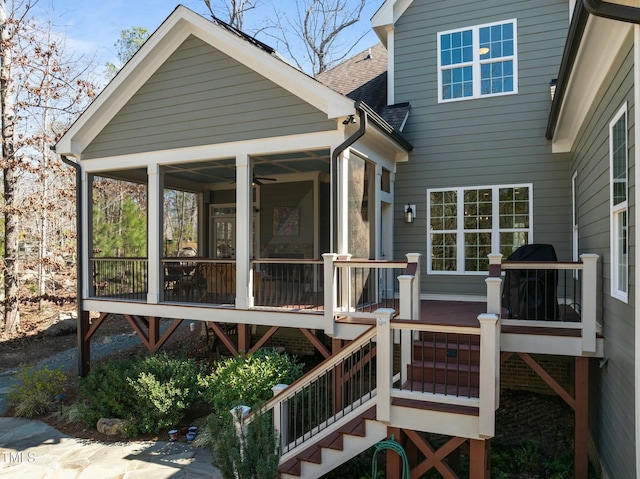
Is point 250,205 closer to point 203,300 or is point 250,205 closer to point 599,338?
point 203,300

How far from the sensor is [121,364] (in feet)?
23.9

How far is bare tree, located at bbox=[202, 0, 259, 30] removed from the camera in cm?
1903

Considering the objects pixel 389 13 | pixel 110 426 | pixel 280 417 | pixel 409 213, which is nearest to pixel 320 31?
pixel 389 13

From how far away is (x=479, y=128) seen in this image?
817 centimetres

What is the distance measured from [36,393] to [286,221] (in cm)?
615

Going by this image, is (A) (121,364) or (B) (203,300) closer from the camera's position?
(A) (121,364)

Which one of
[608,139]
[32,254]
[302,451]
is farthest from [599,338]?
[32,254]

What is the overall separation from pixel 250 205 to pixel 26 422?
17.0 feet

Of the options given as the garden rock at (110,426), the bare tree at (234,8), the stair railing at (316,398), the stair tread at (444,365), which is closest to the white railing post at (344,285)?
the stair railing at (316,398)

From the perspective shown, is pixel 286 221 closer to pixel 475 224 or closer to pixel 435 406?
pixel 475 224

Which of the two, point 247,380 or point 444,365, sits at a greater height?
point 444,365

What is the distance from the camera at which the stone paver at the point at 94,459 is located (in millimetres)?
5375

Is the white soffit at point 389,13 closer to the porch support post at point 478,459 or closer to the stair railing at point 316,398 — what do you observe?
the stair railing at point 316,398

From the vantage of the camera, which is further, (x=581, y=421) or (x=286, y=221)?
(x=286, y=221)
